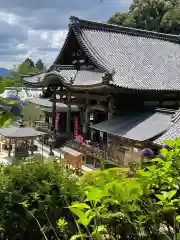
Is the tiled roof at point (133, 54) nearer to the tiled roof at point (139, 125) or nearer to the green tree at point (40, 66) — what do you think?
the tiled roof at point (139, 125)

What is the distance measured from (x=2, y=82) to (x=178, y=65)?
73.2ft

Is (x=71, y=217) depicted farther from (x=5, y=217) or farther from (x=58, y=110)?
(x=58, y=110)

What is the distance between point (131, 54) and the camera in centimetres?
2261

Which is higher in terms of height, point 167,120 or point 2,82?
point 2,82

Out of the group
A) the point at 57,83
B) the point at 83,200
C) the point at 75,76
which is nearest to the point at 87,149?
the point at 75,76

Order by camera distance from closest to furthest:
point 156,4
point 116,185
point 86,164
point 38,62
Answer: point 116,185, point 86,164, point 156,4, point 38,62

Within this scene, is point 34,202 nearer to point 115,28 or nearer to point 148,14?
point 115,28

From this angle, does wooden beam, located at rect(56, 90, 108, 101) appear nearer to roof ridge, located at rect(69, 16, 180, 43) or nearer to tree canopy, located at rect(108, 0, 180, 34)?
roof ridge, located at rect(69, 16, 180, 43)

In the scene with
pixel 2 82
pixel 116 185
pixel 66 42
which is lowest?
pixel 116 185

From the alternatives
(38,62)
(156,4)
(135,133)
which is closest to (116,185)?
(135,133)

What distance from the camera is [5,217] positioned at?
438 cm

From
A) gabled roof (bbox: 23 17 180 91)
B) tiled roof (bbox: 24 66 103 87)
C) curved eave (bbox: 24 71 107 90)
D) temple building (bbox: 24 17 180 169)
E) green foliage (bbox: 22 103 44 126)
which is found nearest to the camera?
temple building (bbox: 24 17 180 169)

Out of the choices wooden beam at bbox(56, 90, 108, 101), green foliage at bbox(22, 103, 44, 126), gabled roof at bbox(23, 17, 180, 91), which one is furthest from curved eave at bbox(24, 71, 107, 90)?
green foliage at bbox(22, 103, 44, 126)

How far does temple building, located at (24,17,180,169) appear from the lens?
16438 millimetres
